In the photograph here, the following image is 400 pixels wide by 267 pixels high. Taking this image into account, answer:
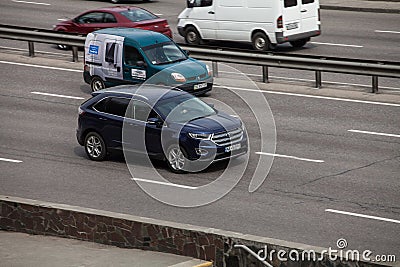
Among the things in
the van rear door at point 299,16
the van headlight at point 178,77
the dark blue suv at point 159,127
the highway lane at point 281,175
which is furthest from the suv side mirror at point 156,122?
the van rear door at point 299,16

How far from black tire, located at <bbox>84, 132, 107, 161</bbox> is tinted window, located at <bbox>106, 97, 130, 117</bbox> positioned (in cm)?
61

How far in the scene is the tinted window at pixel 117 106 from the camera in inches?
811

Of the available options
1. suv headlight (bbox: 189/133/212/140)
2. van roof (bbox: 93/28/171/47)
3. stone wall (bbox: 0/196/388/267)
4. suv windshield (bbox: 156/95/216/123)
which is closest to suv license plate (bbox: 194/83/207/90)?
van roof (bbox: 93/28/171/47)

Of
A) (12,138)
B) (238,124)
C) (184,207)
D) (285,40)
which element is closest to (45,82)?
(12,138)

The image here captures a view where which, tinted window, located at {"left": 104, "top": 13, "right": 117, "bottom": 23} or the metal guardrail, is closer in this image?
the metal guardrail

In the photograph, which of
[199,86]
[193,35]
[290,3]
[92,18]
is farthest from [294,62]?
[92,18]

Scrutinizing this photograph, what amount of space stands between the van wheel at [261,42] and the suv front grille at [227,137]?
37.1 feet

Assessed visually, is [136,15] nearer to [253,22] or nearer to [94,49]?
[253,22]

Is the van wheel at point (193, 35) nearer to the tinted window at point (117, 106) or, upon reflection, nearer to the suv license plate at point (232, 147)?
the tinted window at point (117, 106)

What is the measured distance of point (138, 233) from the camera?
13430mm

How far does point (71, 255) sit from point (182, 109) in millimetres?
7321

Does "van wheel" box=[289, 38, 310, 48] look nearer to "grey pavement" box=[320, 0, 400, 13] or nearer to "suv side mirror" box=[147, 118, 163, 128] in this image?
"grey pavement" box=[320, 0, 400, 13]

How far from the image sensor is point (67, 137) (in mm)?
22594

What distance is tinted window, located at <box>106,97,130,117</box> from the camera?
67.6ft
